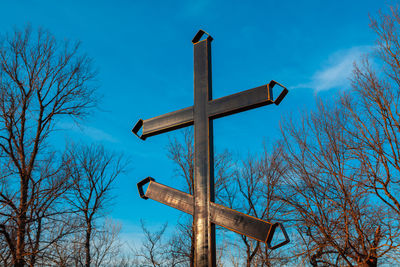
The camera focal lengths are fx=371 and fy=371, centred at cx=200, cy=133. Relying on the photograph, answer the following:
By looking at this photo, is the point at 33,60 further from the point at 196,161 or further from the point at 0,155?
the point at 196,161

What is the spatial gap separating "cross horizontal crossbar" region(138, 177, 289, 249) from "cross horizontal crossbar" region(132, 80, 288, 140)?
58 cm

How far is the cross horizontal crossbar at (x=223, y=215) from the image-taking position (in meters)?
2.81

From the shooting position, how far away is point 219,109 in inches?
137

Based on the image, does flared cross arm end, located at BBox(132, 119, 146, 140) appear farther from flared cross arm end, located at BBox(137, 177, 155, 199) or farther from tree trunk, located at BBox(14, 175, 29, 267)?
tree trunk, located at BBox(14, 175, 29, 267)

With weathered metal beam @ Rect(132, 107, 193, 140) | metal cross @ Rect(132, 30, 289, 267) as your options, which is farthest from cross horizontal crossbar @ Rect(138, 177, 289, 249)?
weathered metal beam @ Rect(132, 107, 193, 140)

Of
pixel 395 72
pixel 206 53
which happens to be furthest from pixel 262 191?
pixel 206 53

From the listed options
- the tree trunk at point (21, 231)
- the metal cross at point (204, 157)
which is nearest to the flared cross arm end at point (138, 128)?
the metal cross at point (204, 157)

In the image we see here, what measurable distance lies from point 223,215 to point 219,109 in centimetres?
101

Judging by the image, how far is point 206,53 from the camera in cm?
383

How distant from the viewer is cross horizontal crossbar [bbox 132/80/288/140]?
3.20 meters

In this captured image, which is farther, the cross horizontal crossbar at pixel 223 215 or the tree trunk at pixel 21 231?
the tree trunk at pixel 21 231

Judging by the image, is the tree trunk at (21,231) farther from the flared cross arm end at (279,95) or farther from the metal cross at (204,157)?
the flared cross arm end at (279,95)

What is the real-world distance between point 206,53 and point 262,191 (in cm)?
1555

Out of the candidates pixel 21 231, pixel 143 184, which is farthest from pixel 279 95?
pixel 21 231
